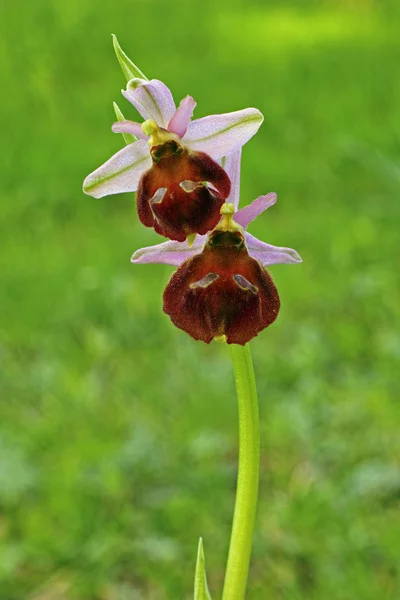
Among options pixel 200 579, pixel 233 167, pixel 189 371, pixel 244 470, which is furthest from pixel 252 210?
pixel 189 371

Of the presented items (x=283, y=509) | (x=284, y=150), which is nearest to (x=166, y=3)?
(x=284, y=150)

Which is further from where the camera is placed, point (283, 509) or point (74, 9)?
point (74, 9)

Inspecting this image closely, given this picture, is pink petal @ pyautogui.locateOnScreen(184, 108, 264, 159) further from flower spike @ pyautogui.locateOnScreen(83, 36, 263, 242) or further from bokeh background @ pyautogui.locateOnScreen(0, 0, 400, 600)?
bokeh background @ pyautogui.locateOnScreen(0, 0, 400, 600)

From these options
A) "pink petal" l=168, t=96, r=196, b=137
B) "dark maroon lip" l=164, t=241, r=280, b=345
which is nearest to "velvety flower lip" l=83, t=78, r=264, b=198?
"pink petal" l=168, t=96, r=196, b=137

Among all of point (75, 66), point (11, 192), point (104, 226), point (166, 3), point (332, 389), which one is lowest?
point (332, 389)

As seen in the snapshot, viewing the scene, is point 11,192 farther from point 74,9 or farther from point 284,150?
point 74,9

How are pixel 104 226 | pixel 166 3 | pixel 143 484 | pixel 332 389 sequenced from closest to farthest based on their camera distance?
pixel 143 484, pixel 332 389, pixel 104 226, pixel 166 3

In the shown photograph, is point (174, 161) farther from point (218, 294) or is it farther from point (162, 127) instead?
point (218, 294)
